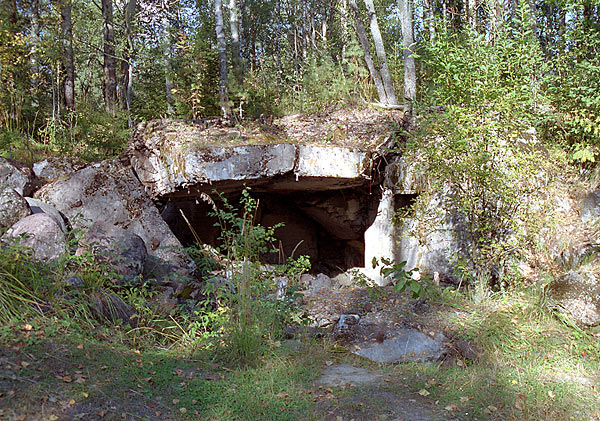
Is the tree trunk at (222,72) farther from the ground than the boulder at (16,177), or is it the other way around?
the tree trunk at (222,72)

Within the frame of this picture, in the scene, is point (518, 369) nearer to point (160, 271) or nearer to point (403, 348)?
point (403, 348)

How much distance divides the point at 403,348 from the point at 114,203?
4915 mm

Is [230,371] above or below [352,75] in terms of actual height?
below

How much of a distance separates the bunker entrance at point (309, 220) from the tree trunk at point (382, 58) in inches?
76.1

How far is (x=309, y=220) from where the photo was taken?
972cm

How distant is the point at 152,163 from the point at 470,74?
15.4 feet

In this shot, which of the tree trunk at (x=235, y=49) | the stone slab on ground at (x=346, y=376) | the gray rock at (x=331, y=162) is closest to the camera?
the stone slab on ground at (x=346, y=376)

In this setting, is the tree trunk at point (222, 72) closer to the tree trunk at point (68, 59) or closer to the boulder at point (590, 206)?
the tree trunk at point (68, 59)

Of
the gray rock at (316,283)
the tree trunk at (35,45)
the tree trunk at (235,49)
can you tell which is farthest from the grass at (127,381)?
the tree trunk at (35,45)

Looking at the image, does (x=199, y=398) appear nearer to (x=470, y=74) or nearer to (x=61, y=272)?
(x=61, y=272)

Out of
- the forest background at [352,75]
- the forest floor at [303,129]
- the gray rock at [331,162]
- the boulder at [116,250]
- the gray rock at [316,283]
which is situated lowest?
the gray rock at [316,283]

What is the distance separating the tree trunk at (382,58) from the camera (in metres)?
8.15

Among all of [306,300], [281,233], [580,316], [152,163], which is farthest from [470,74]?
[281,233]

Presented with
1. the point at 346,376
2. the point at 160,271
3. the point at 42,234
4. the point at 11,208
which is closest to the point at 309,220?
the point at 160,271
